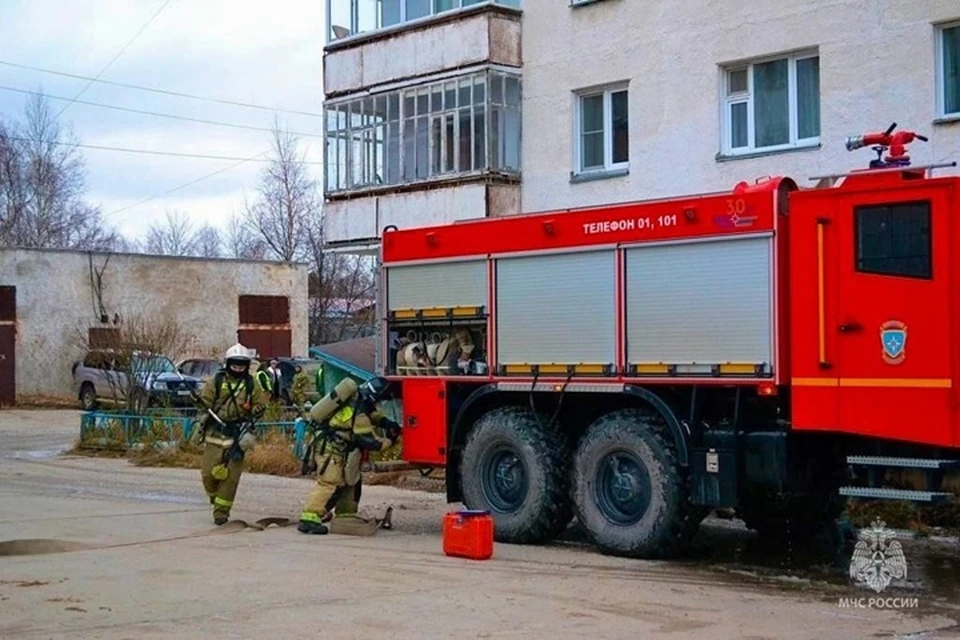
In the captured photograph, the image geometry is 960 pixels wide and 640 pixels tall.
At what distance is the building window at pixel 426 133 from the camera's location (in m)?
21.8

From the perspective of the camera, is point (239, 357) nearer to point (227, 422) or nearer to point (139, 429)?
point (227, 422)

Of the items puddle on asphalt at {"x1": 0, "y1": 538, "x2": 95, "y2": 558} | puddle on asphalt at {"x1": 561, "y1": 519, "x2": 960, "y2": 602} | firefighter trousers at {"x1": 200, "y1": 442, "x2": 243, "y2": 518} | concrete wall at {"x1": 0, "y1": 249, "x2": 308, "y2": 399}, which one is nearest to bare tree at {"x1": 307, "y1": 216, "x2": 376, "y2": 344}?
concrete wall at {"x1": 0, "y1": 249, "x2": 308, "y2": 399}

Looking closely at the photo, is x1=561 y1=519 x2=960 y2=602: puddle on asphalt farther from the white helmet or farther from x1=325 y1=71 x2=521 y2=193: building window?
x1=325 y1=71 x2=521 y2=193: building window

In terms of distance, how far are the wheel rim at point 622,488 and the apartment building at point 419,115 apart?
33.8ft

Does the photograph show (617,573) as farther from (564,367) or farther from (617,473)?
(564,367)

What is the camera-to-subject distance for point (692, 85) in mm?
19516

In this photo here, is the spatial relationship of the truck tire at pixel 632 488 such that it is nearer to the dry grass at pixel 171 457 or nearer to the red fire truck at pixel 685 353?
the red fire truck at pixel 685 353

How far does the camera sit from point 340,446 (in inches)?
516

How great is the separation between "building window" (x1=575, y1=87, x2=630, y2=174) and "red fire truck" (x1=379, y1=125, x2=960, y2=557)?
7.61m

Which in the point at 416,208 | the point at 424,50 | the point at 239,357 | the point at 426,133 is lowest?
the point at 239,357

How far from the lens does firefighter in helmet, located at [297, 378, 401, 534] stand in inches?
512

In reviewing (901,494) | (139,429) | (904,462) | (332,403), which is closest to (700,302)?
(904,462)

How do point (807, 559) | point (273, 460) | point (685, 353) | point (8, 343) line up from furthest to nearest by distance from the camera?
point (8, 343), point (273, 460), point (807, 559), point (685, 353)

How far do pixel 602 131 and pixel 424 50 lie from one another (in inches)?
135
